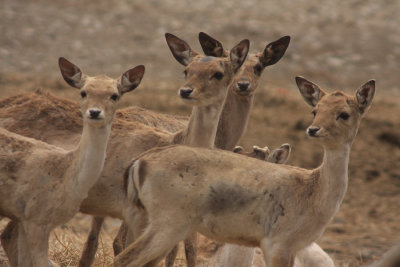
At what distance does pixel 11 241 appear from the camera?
27.6ft

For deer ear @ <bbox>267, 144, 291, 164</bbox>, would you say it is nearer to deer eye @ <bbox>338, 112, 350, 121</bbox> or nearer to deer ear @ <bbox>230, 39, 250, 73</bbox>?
deer ear @ <bbox>230, 39, 250, 73</bbox>

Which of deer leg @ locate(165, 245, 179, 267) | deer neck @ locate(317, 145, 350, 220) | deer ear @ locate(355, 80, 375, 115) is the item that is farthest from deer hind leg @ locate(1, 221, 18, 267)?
deer ear @ locate(355, 80, 375, 115)

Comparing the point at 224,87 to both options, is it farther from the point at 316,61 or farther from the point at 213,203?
the point at 316,61

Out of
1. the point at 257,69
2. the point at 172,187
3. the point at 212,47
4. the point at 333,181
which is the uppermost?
the point at 212,47

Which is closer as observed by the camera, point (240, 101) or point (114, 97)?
point (114, 97)

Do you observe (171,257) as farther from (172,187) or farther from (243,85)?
(243,85)

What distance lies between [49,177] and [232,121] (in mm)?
2353

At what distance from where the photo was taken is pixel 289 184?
293 inches

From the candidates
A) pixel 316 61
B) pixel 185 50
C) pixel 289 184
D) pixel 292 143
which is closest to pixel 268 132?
pixel 292 143

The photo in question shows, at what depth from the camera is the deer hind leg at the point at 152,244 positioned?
23.3 feet

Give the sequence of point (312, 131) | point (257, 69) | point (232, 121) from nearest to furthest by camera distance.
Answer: point (312, 131) < point (232, 121) < point (257, 69)

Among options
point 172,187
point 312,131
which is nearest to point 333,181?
point 312,131

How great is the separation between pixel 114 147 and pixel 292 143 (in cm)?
753

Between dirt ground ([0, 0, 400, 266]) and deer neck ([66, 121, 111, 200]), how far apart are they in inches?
186
